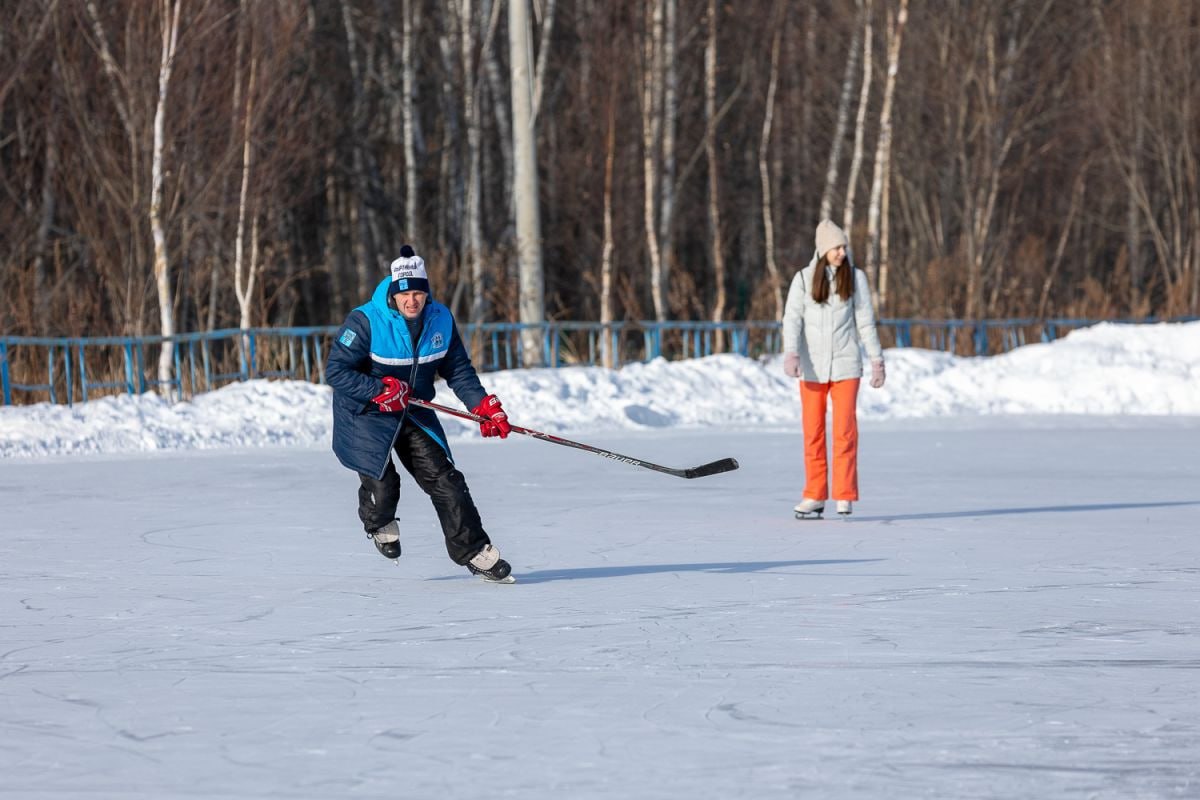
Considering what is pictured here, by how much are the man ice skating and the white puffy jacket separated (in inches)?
105

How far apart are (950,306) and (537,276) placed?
6502mm

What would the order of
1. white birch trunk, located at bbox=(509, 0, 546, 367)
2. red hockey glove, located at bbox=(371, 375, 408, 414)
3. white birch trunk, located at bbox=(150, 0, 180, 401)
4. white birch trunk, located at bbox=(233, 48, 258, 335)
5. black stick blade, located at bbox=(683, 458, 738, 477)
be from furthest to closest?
white birch trunk, located at bbox=(233, 48, 258, 335) → white birch trunk, located at bbox=(150, 0, 180, 401) → white birch trunk, located at bbox=(509, 0, 546, 367) → black stick blade, located at bbox=(683, 458, 738, 477) → red hockey glove, located at bbox=(371, 375, 408, 414)

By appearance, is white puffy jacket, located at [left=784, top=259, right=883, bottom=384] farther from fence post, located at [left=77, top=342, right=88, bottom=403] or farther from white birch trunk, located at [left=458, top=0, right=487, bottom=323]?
white birch trunk, located at [left=458, top=0, right=487, bottom=323]

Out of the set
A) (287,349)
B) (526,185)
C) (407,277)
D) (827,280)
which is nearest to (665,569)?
(407,277)

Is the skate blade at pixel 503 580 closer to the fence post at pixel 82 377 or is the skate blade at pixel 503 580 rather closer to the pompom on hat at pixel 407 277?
the pompom on hat at pixel 407 277

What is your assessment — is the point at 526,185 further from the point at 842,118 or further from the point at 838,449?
the point at 842,118

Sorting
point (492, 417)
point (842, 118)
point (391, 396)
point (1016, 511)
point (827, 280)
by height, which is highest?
point (842, 118)

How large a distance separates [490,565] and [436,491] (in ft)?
1.15

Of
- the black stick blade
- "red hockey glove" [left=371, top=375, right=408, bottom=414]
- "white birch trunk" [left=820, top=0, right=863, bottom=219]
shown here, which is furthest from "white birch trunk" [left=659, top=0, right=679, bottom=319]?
"red hockey glove" [left=371, top=375, right=408, bottom=414]

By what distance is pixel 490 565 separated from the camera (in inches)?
277

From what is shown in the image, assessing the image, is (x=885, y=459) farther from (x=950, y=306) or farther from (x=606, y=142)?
(x=606, y=142)

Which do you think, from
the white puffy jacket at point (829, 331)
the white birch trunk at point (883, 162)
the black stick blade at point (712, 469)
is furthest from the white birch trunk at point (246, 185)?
the black stick blade at point (712, 469)

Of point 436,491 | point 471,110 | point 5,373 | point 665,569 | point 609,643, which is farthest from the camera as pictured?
point 471,110

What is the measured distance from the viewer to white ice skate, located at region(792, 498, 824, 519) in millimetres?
9234
